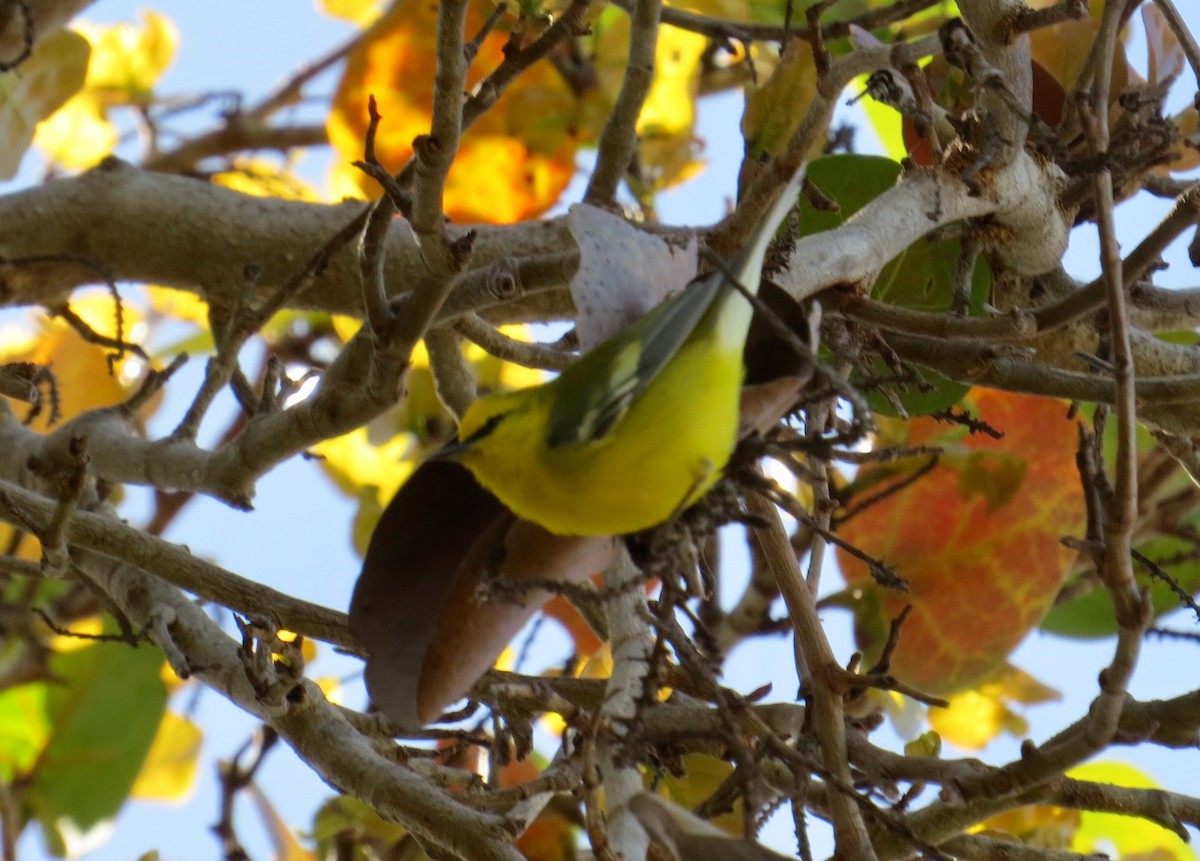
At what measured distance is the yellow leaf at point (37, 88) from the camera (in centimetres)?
161

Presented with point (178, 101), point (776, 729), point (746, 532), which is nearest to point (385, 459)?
point (746, 532)

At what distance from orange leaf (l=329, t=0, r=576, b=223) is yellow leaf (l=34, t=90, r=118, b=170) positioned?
2.36 feet

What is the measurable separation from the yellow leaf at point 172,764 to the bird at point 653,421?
1.32 meters

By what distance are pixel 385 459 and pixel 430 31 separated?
0.72m

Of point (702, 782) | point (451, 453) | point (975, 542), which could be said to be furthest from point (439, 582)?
point (975, 542)

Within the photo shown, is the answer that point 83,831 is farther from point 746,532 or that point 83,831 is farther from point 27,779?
point 746,532

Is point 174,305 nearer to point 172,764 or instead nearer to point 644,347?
point 172,764

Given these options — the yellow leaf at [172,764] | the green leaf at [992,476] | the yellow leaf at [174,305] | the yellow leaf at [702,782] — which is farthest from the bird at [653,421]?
the yellow leaf at [174,305]

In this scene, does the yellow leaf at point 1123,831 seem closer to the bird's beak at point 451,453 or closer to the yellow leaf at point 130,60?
the bird's beak at point 451,453

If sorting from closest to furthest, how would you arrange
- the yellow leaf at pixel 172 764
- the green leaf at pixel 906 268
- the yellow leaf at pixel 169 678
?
the green leaf at pixel 906 268
the yellow leaf at pixel 169 678
the yellow leaf at pixel 172 764

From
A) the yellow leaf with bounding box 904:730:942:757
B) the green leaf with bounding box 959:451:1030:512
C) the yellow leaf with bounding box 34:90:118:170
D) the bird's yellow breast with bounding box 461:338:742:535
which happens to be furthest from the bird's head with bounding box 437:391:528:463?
the yellow leaf with bounding box 34:90:118:170

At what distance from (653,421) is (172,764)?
148 centimetres

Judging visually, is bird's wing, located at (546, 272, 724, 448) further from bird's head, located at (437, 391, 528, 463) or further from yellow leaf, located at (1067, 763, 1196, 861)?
yellow leaf, located at (1067, 763, 1196, 861)

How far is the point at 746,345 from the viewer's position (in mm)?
857
